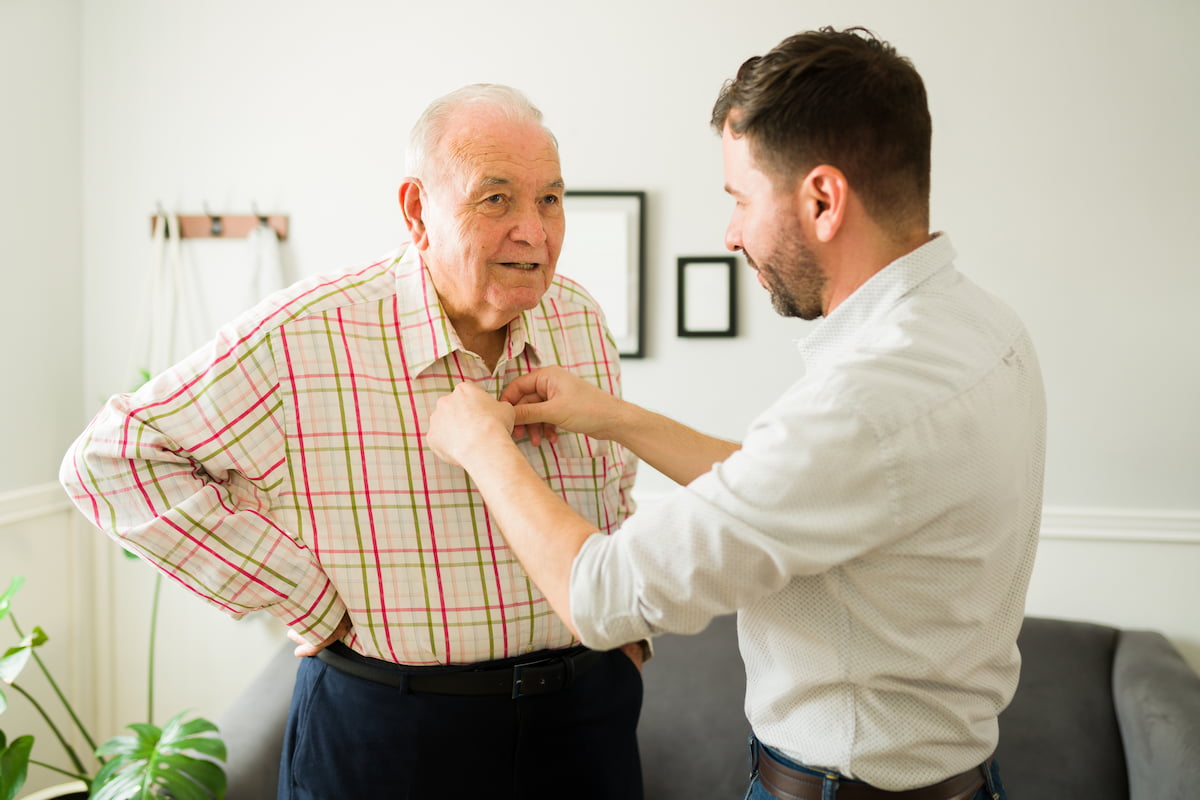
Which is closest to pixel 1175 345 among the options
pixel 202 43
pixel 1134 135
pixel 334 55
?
pixel 1134 135

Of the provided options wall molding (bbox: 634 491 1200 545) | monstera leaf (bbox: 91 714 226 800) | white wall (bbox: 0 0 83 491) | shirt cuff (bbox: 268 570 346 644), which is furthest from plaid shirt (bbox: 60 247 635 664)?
wall molding (bbox: 634 491 1200 545)

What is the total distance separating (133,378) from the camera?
287 centimetres

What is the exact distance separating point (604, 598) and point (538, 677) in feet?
1.40

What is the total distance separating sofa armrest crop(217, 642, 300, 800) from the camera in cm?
215

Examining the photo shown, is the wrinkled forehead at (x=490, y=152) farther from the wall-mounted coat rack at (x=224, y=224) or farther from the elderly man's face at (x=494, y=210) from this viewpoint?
the wall-mounted coat rack at (x=224, y=224)

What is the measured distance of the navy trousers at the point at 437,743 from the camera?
54.2 inches

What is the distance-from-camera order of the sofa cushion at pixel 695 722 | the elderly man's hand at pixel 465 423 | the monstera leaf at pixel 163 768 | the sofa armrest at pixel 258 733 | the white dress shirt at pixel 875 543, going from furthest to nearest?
the sofa cushion at pixel 695 722 < the sofa armrest at pixel 258 733 < the monstera leaf at pixel 163 768 < the elderly man's hand at pixel 465 423 < the white dress shirt at pixel 875 543

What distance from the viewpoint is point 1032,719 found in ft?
7.73

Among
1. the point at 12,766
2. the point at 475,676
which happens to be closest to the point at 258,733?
the point at 12,766

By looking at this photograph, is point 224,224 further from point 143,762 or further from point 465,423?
point 465,423

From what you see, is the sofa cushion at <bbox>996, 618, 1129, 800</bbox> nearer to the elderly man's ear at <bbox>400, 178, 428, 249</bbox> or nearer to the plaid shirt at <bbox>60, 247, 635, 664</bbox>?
the plaid shirt at <bbox>60, 247, 635, 664</bbox>

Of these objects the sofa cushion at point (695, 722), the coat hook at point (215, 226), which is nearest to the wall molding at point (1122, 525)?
the sofa cushion at point (695, 722)

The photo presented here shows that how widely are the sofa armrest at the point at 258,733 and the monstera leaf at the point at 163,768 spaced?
56 mm

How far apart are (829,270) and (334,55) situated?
2.18 metres
